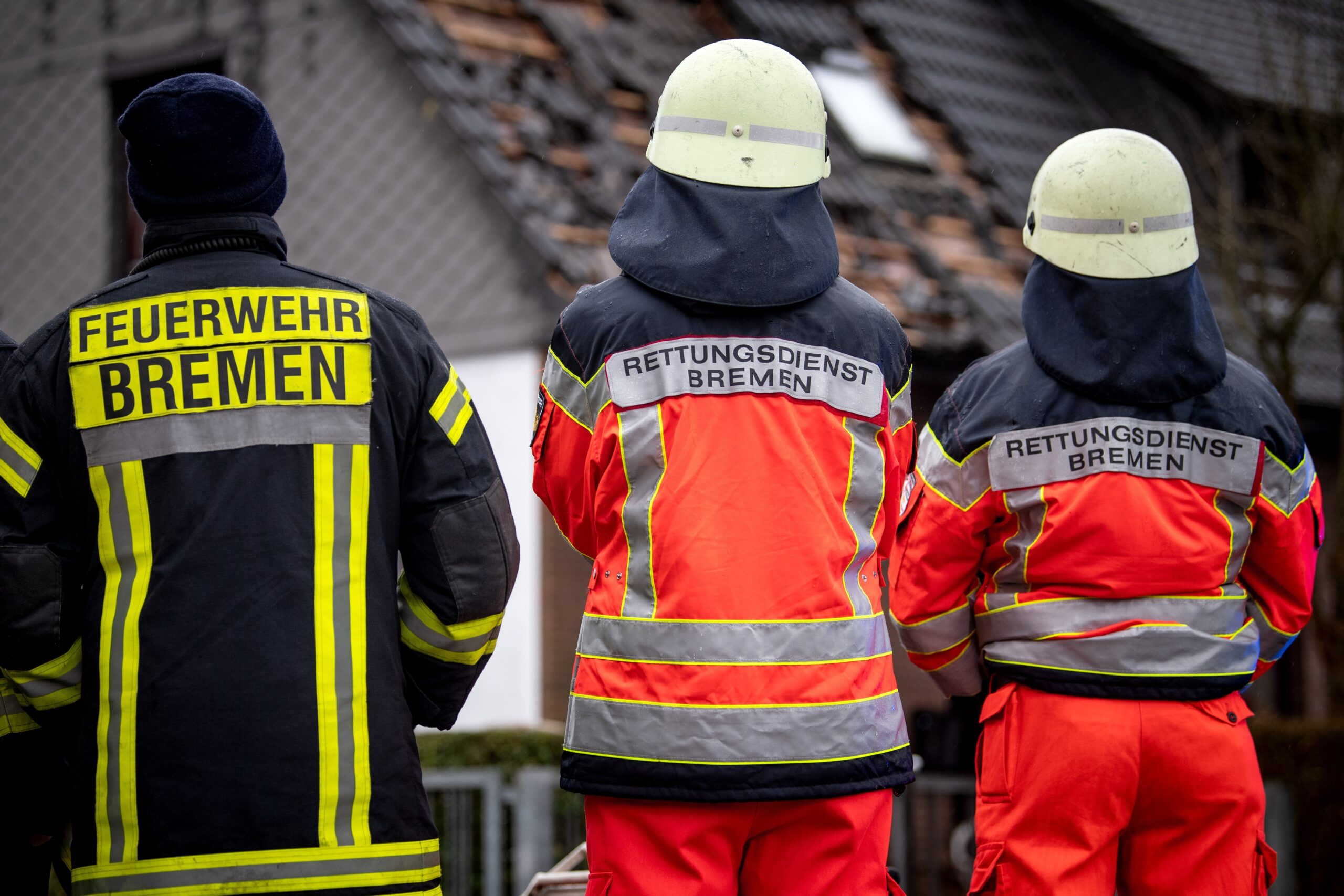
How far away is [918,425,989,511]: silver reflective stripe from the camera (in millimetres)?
4066

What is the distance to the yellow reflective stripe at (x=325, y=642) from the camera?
9.52 ft

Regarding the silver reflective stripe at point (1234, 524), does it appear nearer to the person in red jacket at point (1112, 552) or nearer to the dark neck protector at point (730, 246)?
the person in red jacket at point (1112, 552)

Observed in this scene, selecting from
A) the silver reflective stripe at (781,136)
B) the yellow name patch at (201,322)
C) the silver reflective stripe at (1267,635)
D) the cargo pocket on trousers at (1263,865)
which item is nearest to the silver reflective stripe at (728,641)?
the yellow name patch at (201,322)

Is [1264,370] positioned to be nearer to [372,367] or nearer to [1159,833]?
[1159,833]

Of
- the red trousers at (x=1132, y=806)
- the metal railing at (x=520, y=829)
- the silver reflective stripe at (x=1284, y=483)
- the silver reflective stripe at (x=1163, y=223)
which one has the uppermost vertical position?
the silver reflective stripe at (x=1163, y=223)

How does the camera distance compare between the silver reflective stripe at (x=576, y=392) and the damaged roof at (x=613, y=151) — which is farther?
the damaged roof at (x=613, y=151)

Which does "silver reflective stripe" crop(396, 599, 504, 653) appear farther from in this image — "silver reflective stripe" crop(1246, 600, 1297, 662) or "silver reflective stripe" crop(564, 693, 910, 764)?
"silver reflective stripe" crop(1246, 600, 1297, 662)

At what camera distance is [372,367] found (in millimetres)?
3127

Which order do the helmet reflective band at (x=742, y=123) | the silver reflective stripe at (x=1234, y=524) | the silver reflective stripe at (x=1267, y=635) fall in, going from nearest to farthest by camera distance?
the helmet reflective band at (x=742, y=123)
the silver reflective stripe at (x=1234, y=524)
the silver reflective stripe at (x=1267, y=635)

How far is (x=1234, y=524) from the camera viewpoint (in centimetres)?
402

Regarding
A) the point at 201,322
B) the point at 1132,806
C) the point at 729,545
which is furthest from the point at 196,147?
the point at 1132,806

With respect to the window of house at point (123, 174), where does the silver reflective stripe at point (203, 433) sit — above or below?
below

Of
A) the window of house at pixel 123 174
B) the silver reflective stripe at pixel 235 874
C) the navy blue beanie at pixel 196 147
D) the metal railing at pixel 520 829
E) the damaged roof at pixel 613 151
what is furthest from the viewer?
the window of house at pixel 123 174

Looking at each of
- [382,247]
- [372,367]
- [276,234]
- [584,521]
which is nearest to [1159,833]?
[584,521]
